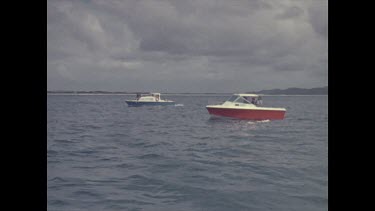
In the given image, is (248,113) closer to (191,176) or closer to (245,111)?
(245,111)

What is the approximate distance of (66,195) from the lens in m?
7.38

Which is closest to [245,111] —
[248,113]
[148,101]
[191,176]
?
[248,113]

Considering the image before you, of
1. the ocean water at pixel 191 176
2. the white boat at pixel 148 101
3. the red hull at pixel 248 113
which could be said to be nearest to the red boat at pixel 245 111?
the red hull at pixel 248 113

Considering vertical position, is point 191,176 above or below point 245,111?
below

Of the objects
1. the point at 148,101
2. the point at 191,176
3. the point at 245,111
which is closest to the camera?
the point at 191,176

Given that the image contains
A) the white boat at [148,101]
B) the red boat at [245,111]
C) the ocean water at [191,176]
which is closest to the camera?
the ocean water at [191,176]

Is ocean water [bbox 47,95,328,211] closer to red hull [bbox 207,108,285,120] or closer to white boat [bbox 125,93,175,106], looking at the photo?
red hull [bbox 207,108,285,120]

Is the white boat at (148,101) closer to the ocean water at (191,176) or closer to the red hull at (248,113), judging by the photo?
the ocean water at (191,176)
